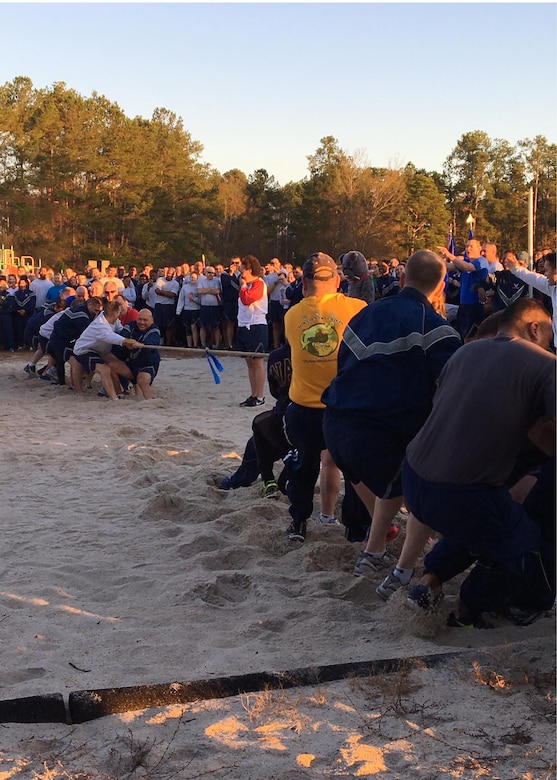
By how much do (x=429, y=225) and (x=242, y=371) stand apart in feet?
141

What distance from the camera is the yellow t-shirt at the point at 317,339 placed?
5.03 m

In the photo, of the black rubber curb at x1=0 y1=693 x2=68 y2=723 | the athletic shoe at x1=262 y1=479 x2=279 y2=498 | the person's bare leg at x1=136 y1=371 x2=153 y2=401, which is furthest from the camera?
the person's bare leg at x1=136 y1=371 x2=153 y2=401

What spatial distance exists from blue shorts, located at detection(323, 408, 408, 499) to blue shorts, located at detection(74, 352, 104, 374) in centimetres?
762

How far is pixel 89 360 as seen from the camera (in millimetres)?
11477

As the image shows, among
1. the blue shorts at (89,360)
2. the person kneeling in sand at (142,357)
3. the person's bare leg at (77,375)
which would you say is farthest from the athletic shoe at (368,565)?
the person's bare leg at (77,375)

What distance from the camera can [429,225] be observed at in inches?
2173

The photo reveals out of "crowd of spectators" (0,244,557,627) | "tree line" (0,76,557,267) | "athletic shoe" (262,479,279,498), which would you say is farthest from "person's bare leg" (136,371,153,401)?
"tree line" (0,76,557,267)

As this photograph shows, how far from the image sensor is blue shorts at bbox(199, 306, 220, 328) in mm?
17453

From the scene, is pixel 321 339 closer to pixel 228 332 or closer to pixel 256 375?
pixel 256 375

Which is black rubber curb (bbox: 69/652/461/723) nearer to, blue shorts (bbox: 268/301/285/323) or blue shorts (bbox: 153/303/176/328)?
blue shorts (bbox: 268/301/285/323)

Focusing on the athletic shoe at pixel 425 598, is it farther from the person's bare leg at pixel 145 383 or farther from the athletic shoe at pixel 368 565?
the person's bare leg at pixel 145 383

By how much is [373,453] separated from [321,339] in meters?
1.07

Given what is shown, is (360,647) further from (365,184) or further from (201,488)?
(365,184)

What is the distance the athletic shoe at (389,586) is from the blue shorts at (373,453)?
15.7 inches
